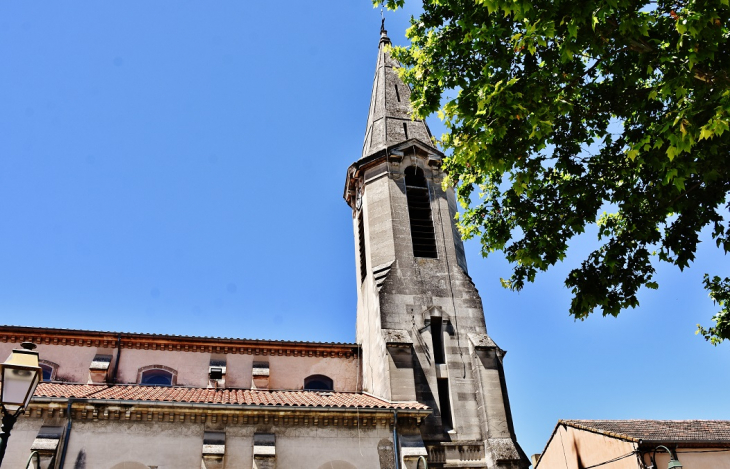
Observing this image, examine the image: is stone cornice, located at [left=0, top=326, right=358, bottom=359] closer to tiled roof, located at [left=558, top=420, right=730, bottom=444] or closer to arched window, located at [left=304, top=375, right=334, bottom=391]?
arched window, located at [left=304, top=375, right=334, bottom=391]

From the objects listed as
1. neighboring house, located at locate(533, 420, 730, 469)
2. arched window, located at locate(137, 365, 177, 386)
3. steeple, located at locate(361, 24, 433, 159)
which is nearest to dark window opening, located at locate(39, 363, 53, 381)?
arched window, located at locate(137, 365, 177, 386)

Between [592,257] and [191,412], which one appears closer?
[592,257]

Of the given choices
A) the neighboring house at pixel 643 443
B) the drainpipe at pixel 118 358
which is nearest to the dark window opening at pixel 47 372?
the drainpipe at pixel 118 358

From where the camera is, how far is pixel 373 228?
21.2 m

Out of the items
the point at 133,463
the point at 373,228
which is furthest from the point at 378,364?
the point at 133,463

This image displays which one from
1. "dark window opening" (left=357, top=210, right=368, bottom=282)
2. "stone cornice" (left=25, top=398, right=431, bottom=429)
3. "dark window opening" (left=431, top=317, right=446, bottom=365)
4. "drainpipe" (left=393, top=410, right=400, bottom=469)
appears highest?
"dark window opening" (left=357, top=210, right=368, bottom=282)

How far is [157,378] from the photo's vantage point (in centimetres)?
1894

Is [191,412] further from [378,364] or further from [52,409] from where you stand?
[378,364]

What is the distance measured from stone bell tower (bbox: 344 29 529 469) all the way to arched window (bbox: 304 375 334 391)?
1220mm

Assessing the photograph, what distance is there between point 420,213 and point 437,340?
201 inches

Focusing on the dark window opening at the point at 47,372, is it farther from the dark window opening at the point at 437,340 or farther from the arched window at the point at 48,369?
the dark window opening at the point at 437,340

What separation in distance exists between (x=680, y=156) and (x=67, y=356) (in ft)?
58.9

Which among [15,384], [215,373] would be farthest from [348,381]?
[15,384]

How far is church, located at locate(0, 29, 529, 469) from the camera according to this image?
1459cm
